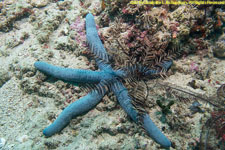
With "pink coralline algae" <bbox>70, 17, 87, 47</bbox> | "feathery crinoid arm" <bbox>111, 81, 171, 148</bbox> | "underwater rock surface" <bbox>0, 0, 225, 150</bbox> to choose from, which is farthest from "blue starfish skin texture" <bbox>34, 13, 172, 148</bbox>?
"pink coralline algae" <bbox>70, 17, 87, 47</bbox>

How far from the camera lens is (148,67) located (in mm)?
3451

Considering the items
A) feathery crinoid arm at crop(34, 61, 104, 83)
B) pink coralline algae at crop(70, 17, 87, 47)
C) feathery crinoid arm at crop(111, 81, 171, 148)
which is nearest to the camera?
feathery crinoid arm at crop(111, 81, 171, 148)

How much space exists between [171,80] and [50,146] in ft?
11.6

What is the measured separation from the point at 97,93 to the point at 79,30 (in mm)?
2420

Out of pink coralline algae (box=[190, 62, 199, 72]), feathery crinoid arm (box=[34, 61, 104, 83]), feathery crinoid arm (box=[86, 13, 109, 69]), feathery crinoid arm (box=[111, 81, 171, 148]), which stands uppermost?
feathery crinoid arm (box=[86, 13, 109, 69])

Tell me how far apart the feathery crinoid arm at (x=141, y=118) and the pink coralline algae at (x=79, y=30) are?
1969mm

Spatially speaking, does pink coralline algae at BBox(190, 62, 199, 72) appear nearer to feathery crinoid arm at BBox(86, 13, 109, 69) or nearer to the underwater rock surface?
the underwater rock surface

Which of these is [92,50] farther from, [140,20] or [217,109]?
[217,109]

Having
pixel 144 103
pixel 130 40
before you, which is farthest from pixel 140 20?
pixel 144 103

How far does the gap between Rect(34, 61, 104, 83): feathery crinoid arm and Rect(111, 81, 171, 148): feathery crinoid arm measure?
26.7 inches

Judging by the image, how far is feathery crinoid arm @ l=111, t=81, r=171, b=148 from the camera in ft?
10.1

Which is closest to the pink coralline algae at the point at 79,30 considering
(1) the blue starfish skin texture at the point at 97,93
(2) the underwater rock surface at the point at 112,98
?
(2) the underwater rock surface at the point at 112,98

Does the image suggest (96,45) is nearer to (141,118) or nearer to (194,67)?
(141,118)

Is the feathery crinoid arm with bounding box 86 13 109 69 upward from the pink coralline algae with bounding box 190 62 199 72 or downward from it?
upward
